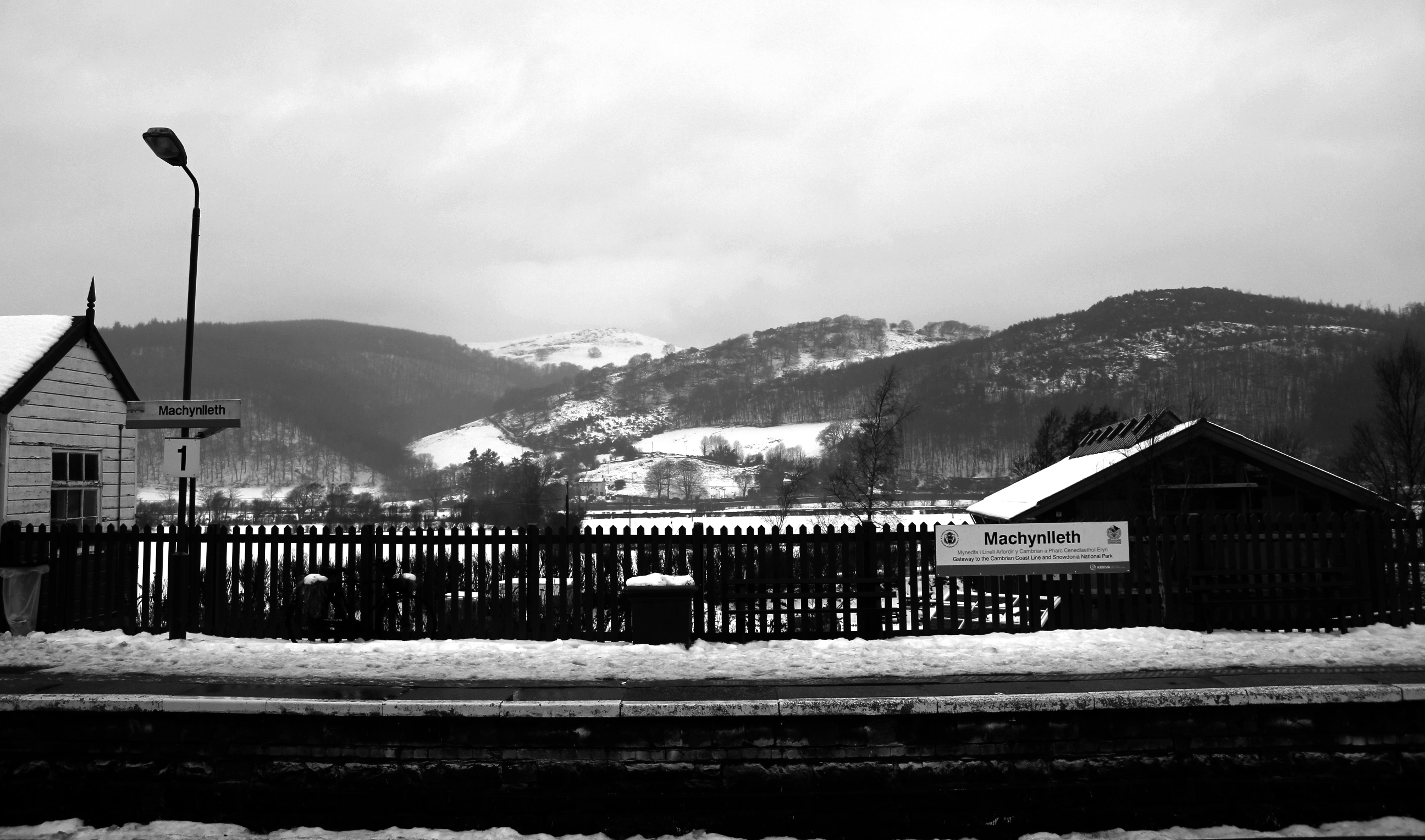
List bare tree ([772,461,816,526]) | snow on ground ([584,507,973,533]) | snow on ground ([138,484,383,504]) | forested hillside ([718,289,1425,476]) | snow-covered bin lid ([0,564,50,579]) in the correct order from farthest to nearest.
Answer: forested hillside ([718,289,1425,476]) < snow on ground ([138,484,383,504]) < bare tree ([772,461,816,526]) < snow on ground ([584,507,973,533]) < snow-covered bin lid ([0,564,50,579])

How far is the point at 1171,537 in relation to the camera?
1216cm

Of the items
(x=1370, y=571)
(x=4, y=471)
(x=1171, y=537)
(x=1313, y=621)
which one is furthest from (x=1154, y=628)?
(x=4, y=471)

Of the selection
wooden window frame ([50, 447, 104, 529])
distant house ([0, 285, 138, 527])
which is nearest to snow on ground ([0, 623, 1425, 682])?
distant house ([0, 285, 138, 527])

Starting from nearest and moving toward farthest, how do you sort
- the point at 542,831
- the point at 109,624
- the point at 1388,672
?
the point at 542,831, the point at 1388,672, the point at 109,624

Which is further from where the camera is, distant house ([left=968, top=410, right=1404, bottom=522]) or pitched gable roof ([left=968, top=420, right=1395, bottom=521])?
distant house ([left=968, top=410, right=1404, bottom=522])

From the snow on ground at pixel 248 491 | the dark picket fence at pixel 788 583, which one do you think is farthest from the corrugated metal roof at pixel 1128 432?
the snow on ground at pixel 248 491

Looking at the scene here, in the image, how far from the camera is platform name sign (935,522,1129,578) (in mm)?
12086

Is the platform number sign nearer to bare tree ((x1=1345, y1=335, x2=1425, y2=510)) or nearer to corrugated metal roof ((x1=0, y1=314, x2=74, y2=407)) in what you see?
corrugated metal roof ((x1=0, y1=314, x2=74, y2=407))

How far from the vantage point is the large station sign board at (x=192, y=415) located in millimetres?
12719

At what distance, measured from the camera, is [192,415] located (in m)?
12.8

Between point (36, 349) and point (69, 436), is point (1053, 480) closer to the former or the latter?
point (69, 436)

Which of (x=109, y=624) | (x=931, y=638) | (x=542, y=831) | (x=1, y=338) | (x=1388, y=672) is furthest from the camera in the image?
(x=1, y=338)

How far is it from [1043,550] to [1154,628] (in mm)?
1692

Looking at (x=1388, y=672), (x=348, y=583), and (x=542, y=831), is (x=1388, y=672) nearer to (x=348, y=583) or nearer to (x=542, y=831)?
(x=542, y=831)
